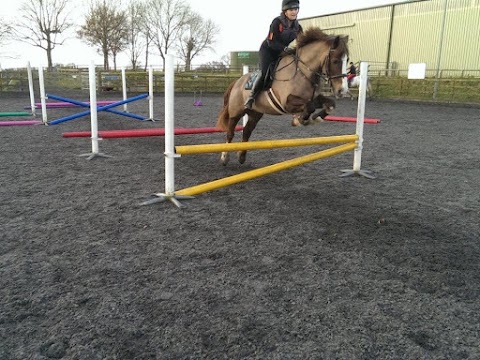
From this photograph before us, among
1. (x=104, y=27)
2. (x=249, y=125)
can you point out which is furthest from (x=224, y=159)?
(x=104, y=27)

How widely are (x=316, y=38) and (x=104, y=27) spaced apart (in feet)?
104

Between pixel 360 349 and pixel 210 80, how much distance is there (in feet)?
86.5

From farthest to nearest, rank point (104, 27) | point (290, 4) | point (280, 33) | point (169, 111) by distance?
point (104, 27)
point (280, 33)
point (290, 4)
point (169, 111)

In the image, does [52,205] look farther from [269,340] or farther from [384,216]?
[384,216]

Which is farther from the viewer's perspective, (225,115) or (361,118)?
(225,115)

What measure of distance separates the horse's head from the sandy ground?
1315 millimetres

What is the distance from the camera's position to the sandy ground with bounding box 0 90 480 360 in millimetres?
1905

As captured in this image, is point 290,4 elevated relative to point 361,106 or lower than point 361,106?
elevated

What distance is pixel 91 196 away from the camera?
4.27 meters

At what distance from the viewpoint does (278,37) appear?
4812mm

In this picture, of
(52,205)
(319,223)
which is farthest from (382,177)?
(52,205)

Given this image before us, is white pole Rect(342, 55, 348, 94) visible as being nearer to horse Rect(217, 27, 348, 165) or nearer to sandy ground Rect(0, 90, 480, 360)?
horse Rect(217, 27, 348, 165)

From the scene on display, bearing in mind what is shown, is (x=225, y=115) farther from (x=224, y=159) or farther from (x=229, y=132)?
(x=224, y=159)

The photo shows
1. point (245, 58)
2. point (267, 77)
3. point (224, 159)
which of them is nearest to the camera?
point (267, 77)
